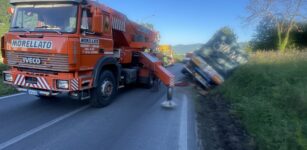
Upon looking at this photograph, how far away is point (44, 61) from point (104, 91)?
195cm

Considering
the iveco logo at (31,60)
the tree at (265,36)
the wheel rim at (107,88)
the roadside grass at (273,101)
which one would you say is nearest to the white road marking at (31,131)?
the wheel rim at (107,88)

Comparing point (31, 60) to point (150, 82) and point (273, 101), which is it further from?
point (273, 101)

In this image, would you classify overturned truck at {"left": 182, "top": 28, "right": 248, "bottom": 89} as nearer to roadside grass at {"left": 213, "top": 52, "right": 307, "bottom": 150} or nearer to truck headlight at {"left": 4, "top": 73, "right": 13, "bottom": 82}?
roadside grass at {"left": 213, "top": 52, "right": 307, "bottom": 150}

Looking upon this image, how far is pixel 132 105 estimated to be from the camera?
851cm

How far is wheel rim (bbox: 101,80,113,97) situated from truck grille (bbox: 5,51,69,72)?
1552 millimetres

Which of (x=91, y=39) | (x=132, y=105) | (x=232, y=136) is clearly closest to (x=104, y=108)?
(x=132, y=105)

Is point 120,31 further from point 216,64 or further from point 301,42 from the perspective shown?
point 301,42

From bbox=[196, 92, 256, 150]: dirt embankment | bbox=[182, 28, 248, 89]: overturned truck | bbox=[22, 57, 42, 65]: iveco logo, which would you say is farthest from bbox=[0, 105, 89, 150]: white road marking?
bbox=[182, 28, 248, 89]: overturned truck

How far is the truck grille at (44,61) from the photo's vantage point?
6.50 metres

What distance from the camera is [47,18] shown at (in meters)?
6.79

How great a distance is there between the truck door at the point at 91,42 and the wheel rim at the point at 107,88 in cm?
77

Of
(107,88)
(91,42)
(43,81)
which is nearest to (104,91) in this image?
(107,88)

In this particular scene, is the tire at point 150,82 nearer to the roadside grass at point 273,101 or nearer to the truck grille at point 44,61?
the roadside grass at point 273,101

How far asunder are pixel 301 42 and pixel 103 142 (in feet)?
77.5
